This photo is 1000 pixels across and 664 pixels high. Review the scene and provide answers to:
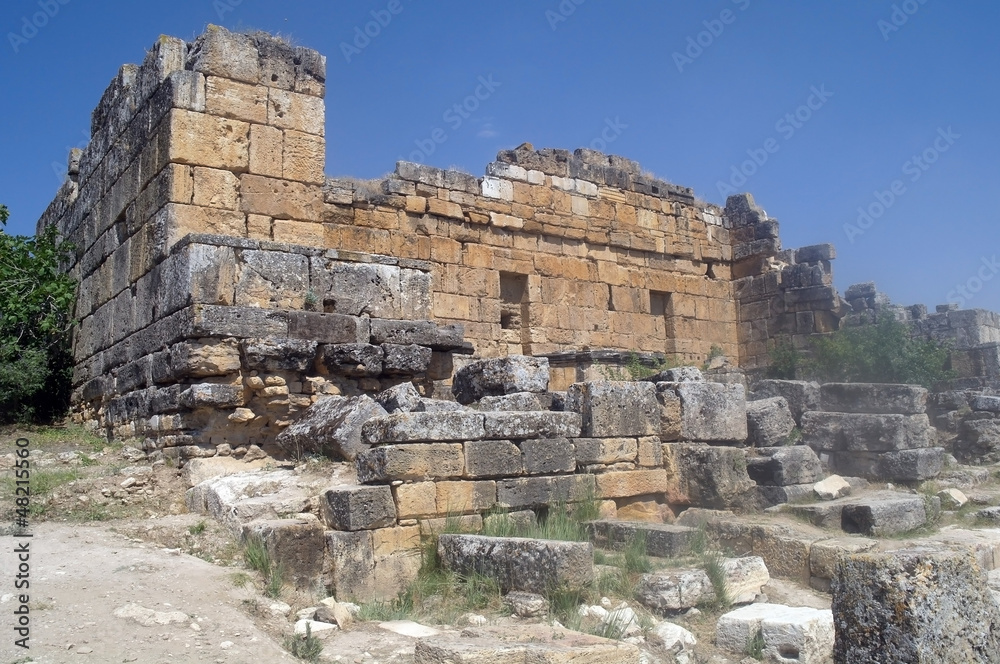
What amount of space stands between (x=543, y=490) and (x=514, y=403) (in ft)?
3.82

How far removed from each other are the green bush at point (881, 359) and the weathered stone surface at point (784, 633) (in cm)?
992

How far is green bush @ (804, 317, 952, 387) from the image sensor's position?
14.3m

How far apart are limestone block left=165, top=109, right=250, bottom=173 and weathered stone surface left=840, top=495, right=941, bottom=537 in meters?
6.62

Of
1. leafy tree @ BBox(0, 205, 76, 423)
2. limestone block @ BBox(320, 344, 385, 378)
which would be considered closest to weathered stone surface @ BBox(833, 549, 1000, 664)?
limestone block @ BBox(320, 344, 385, 378)

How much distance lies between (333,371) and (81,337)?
470 cm

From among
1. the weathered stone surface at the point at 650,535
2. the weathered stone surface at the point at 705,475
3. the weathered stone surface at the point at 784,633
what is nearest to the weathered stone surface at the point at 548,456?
the weathered stone surface at the point at 650,535

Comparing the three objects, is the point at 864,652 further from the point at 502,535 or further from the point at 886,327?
the point at 886,327

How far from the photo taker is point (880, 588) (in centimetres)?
417

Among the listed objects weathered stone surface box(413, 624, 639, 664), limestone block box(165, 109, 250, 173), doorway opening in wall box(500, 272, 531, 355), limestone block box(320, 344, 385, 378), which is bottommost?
weathered stone surface box(413, 624, 639, 664)

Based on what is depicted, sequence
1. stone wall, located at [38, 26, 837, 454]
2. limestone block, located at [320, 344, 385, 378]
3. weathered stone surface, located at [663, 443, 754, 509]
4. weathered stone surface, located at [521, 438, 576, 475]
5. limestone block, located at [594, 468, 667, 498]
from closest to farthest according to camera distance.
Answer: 1. weathered stone surface, located at [521, 438, 576, 475]
2. limestone block, located at [594, 468, 667, 498]
3. weathered stone surface, located at [663, 443, 754, 509]
4. stone wall, located at [38, 26, 837, 454]
5. limestone block, located at [320, 344, 385, 378]

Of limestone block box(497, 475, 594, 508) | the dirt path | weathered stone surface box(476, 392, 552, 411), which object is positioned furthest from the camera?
weathered stone surface box(476, 392, 552, 411)

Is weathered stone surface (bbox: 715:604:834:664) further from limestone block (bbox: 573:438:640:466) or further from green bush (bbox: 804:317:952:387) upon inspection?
green bush (bbox: 804:317:952:387)

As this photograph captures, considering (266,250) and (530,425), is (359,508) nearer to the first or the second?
(530,425)

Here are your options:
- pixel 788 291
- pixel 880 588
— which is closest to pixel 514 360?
pixel 880 588
